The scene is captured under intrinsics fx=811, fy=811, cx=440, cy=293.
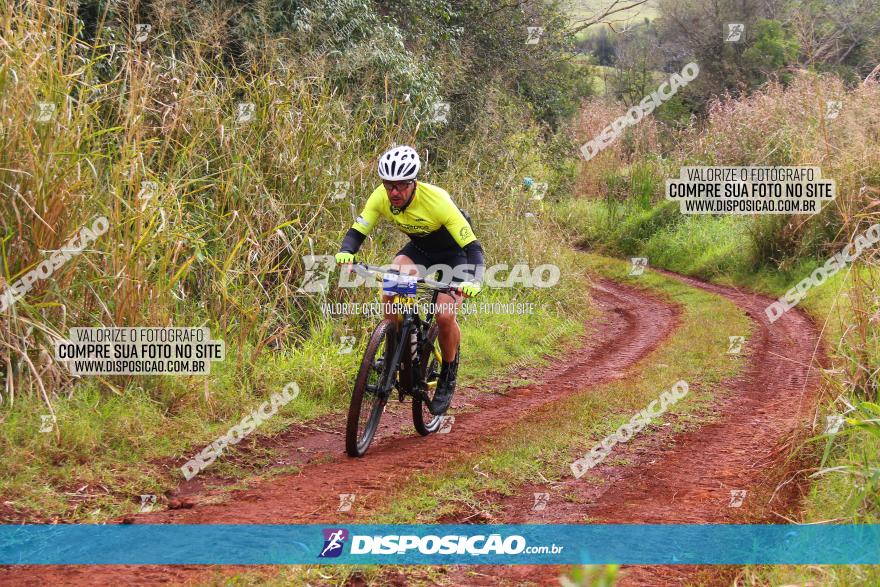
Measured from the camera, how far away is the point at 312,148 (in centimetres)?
865

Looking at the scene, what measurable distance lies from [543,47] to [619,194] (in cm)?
514

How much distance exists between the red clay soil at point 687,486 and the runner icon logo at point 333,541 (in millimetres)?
660

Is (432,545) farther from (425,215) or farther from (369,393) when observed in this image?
(425,215)

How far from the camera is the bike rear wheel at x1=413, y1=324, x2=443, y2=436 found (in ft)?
22.6

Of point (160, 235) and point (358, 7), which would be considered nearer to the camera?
point (160, 235)

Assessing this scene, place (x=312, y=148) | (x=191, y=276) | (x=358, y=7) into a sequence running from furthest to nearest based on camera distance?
1. (x=358, y=7)
2. (x=312, y=148)
3. (x=191, y=276)

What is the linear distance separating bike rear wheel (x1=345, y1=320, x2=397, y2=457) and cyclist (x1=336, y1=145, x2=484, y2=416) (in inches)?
12.8

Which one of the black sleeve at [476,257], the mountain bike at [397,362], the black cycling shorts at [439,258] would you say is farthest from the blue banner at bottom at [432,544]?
the black cycling shorts at [439,258]

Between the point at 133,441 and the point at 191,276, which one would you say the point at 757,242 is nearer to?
the point at 191,276

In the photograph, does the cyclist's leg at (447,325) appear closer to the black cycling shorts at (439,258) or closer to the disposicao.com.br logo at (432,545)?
the black cycling shorts at (439,258)

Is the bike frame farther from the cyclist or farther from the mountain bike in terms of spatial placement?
the cyclist

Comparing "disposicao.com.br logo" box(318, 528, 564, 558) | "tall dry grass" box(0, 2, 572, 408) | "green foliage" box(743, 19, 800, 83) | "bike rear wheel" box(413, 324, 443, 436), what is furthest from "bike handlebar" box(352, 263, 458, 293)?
"green foliage" box(743, 19, 800, 83)

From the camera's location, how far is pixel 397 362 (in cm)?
647

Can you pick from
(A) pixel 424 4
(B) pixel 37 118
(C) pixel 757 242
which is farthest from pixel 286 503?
(C) pixel 757 242
